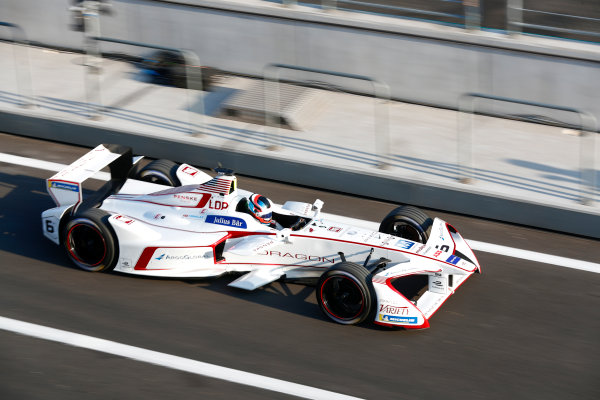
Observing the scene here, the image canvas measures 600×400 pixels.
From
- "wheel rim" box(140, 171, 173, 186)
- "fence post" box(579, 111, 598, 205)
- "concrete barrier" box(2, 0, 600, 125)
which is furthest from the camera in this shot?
"concrete barrier" box(2, 0, 600, 125)

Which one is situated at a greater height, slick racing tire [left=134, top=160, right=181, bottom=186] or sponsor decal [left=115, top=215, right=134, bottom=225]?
slick racing tire [left=134, top=160, right=181, bottom=186]

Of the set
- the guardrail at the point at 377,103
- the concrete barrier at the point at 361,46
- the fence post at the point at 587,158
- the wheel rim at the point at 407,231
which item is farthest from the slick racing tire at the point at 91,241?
the fence post at the point at 587,158

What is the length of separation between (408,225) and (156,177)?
338 cm

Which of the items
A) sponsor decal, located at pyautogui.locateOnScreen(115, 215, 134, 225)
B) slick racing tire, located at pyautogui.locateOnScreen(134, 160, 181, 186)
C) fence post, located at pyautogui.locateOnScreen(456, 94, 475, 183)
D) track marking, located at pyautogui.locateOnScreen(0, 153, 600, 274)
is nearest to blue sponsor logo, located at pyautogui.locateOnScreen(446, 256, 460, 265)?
track marking, located at pyautogui.locateOnScreen(0, 153, 600, 274)

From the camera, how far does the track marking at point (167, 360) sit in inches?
338

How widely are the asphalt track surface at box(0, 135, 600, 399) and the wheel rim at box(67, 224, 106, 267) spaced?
0.19 m

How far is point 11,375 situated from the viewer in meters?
8.73

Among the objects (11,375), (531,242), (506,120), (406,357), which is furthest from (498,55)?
(11,375)

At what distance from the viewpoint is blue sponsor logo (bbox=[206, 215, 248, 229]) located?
10.0 meters

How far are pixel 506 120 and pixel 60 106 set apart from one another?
278 inches

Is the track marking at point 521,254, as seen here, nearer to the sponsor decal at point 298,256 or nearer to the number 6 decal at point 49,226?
the sponsor decal at point 298,256

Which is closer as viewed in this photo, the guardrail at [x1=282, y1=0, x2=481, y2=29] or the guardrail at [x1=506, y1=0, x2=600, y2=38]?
the guardrail at [x1=506, y1=0, x2=600, y2=38]

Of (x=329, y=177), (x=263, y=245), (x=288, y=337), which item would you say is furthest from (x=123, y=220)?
(x=329, y=177)

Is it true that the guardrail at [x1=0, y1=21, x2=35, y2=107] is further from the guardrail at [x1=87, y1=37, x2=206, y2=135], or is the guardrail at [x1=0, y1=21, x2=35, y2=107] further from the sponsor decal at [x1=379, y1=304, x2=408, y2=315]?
the sponsor decal at [x1=379, y1=304, x2=408, y2=315]
